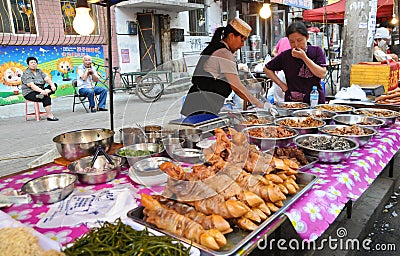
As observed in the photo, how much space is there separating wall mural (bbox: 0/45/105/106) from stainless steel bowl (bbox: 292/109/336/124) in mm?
8407

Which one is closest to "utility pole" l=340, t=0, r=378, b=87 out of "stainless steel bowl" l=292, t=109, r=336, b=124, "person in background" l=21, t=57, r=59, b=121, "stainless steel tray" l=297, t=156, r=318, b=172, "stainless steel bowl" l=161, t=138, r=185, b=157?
"stainless steel bowl" l=292, t=109, r=336, b=124

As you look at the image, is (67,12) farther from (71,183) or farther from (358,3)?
(71,183)

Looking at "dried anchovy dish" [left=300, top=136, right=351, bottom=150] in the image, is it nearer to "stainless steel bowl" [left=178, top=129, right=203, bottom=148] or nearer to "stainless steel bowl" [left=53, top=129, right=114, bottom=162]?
"stainless steel bowl" [left=178, top=129, right=203, bottom=148]

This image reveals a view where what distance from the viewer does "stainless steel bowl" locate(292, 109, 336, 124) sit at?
9.26ft

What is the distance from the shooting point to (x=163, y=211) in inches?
48.9

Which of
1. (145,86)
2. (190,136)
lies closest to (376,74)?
(190,136)

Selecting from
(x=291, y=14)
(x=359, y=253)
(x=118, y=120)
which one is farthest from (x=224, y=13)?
(x=359, y=253)

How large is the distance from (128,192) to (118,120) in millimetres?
6011

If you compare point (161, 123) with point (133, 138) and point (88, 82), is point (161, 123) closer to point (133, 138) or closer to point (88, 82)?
point (133, 138)

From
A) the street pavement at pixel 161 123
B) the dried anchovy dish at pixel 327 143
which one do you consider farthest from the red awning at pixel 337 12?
the dried anchovy dish at pixel 327 143

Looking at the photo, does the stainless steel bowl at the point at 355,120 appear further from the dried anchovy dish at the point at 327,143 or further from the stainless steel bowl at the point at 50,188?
the stainless steel bowl at the point at 50,188

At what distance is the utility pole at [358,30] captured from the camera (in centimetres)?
500

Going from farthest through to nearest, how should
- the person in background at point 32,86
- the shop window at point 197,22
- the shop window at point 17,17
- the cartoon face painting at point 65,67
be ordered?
the shop window at point 197,22, the cartoon face painting at point 65,67, the shop window at point 17,17, the person in background at point 32,86

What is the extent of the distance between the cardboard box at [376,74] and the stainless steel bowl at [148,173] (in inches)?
156
